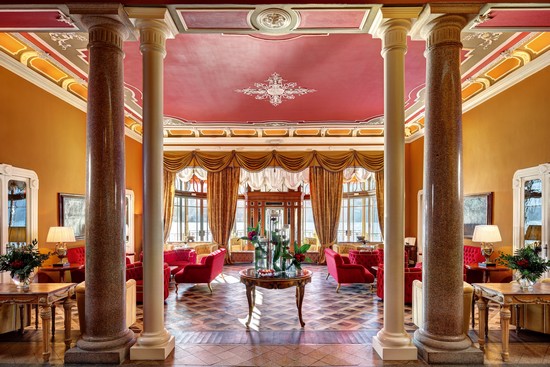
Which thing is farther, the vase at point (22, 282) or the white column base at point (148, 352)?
the vase at point (22, 282)

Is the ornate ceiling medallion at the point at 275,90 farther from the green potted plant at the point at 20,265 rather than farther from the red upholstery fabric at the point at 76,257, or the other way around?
the green potted plant at the point at 20,265

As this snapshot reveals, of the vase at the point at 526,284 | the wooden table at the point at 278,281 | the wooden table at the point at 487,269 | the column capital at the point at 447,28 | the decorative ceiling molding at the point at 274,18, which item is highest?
the decorative ceiling molding at the point at 274,18

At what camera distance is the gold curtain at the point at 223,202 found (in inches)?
471

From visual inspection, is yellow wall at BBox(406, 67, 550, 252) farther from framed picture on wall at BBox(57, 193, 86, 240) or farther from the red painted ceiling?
framed picture on wall at BBox(57, 193, 86, 240)

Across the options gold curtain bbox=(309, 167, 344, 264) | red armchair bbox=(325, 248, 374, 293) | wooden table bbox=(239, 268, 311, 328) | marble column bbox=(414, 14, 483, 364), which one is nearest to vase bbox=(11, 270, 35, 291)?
wooden table bbox=(239, 268, 311, 328)

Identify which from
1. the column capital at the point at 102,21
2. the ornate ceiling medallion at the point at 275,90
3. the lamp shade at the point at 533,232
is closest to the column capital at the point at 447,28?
the ornate ceiling medallion at the point at 275,90

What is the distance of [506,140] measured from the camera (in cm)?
681

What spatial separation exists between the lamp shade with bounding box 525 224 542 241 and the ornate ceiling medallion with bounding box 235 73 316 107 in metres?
4.48

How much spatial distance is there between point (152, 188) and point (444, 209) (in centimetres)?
312

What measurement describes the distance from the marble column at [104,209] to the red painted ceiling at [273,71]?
4.66ft

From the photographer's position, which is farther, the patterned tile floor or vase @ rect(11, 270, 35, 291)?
vase @ rect(11, 270, 35, 291)

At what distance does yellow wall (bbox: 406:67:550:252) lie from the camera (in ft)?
19.4

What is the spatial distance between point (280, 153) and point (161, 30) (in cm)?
773

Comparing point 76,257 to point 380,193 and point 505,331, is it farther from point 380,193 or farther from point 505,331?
point 380,193
